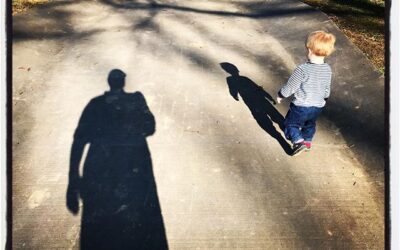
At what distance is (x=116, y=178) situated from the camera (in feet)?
13.4

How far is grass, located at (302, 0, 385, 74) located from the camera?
6.54m

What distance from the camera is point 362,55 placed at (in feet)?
20.9

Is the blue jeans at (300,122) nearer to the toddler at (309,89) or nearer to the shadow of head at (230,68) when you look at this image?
the toddler at (309,89)

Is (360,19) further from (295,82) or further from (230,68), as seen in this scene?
(295,82)

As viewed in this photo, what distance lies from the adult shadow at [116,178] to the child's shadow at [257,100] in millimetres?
1612

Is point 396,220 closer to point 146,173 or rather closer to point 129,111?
point 146,173

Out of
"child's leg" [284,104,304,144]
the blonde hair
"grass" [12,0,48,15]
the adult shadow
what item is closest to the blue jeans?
"child's leg" [284,104,304,144]

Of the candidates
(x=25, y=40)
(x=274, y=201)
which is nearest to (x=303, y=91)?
(x=274, y=201)

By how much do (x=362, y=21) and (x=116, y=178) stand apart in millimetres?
6865

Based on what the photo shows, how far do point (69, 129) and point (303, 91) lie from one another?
10.8 feet

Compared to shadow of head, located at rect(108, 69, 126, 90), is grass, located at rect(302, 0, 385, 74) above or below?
above

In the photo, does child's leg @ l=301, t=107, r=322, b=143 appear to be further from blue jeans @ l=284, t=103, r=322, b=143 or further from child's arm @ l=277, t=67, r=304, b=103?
child's arm @ l=277, t=67, r=304, b=103

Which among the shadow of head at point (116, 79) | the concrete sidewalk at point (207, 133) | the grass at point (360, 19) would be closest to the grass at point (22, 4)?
the grass at point (360, 19)

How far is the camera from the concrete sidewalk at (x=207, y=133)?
3.57 m
